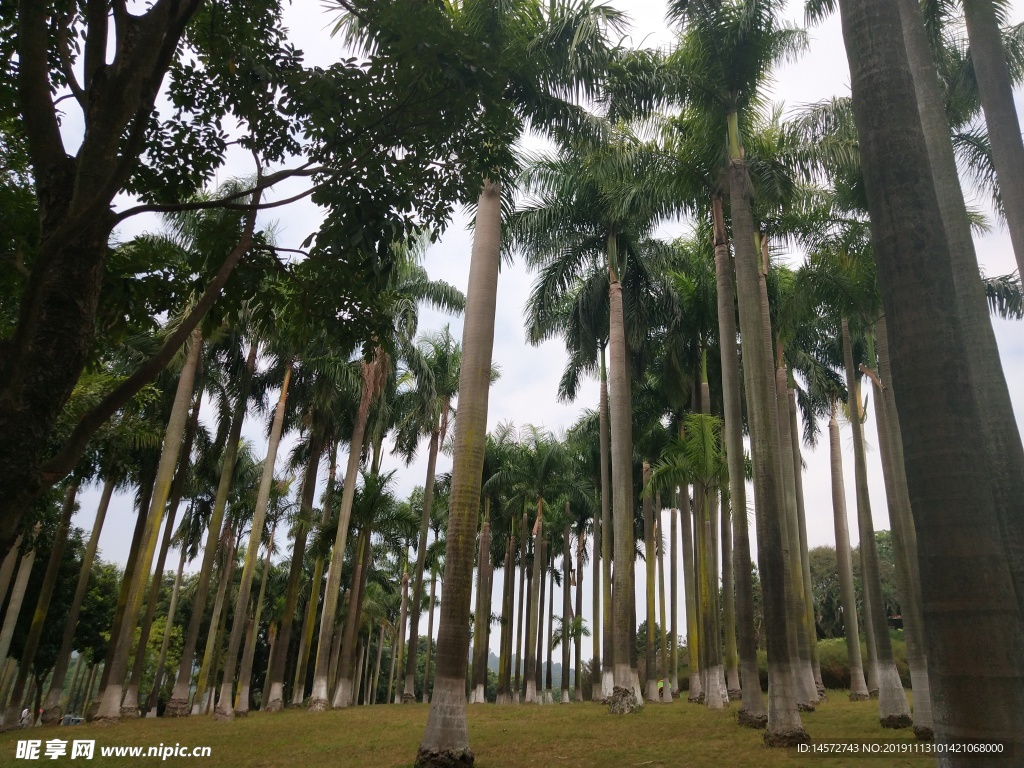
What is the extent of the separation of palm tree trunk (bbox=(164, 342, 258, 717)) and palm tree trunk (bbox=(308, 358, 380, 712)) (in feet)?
13.3

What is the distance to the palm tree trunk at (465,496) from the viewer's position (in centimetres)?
1032

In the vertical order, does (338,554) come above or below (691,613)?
above

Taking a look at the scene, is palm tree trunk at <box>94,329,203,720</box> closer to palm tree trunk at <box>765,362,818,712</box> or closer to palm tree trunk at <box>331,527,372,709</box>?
palm tree trunk at <box>331,527,372,709</box>

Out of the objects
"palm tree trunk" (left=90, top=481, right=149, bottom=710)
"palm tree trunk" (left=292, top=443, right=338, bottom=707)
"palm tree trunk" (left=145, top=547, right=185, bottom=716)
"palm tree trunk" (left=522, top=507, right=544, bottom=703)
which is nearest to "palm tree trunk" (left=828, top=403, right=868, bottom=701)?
"palm tree trunk" (left=522, top=507, right=544, bottom=703)

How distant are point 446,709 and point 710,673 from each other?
12291 millimetres

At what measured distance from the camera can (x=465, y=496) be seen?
461 inches

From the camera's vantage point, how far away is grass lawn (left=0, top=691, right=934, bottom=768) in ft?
37.3

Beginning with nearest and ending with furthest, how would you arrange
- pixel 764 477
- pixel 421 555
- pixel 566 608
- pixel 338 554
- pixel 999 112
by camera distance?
1. pixel 999 112
2. pixel 764 477
3. pixel 338 554
4. pixel 421 555
5. pixel 566 608

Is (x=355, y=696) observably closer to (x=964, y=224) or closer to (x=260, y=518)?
(x=260, y=518)

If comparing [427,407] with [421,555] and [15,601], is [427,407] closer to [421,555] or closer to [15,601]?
[421,555]

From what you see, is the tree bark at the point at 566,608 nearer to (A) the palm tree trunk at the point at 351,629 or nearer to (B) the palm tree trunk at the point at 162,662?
(A) the palm tree trunk at the point at 351,629

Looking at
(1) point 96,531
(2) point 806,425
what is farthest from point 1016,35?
(1) point 96,531

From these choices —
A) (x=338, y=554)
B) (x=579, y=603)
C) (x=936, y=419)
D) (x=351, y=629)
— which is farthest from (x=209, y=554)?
(x=579, y=603)

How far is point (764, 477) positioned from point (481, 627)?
2471 centimetres
